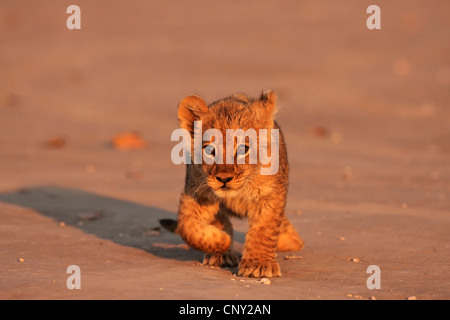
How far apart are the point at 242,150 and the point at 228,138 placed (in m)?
0.16

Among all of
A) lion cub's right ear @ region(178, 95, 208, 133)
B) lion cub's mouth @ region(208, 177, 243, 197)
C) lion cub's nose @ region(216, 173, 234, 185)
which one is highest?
lion cub's right ear @ region(178, 95, 208, 133)

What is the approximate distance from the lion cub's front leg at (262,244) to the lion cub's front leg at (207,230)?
8.8 inches

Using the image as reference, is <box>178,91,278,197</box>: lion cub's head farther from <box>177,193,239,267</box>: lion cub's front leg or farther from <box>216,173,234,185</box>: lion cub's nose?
<box>177,193,239,267</box>: lion cub's front leg

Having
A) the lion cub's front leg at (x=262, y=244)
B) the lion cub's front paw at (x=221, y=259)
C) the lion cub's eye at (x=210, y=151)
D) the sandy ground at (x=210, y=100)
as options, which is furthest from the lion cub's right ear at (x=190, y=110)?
the sandy ground at (x=210, y=100)

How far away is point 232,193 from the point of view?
6.14m

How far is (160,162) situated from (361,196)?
4.01 metres

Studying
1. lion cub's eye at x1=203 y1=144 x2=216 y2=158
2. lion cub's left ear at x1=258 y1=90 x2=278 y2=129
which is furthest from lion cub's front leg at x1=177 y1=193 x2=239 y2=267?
lion cub's left ear at x1=258 y1=90 x2=278 y2=129

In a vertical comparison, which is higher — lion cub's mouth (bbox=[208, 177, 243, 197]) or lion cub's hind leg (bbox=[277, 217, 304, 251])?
lion cub's mouth (bbox=[208, 177, 243, 197])

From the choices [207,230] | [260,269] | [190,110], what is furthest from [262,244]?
[190,110]

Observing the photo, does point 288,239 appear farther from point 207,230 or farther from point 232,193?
point 232,193

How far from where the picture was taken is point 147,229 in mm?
8117

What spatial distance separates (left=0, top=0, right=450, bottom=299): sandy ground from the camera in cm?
592

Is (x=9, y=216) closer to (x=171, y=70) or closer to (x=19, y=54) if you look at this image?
(x=171, y=70)

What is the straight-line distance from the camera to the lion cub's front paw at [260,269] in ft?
19.7
